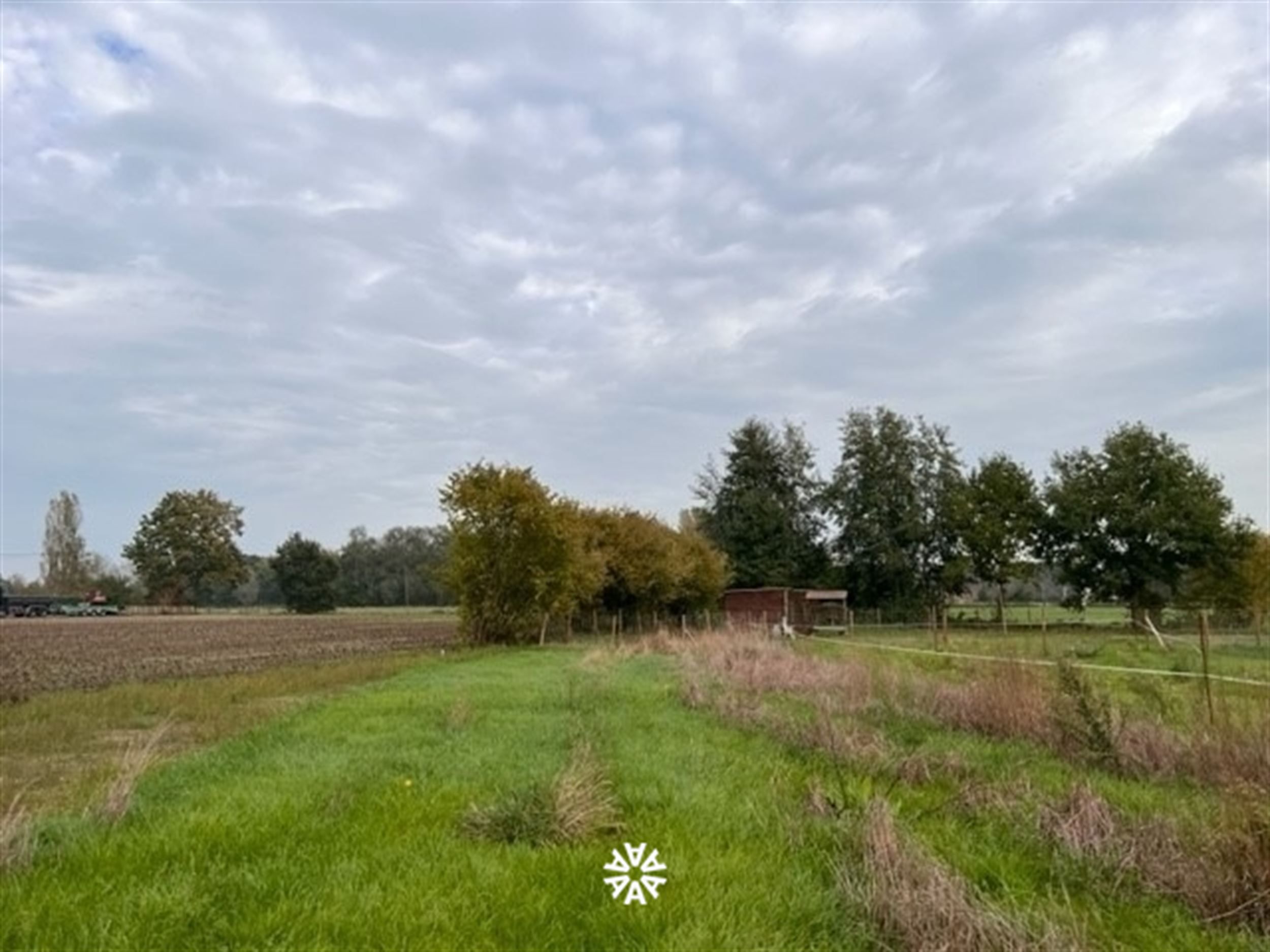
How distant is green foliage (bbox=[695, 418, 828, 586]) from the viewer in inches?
2625

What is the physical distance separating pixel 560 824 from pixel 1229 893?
147 inches

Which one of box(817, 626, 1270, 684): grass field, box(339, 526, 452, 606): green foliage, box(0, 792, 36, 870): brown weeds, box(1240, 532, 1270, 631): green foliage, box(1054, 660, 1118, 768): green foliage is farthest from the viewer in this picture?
box(339, 526, 452, 606): green foliage

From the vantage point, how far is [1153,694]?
39.8 feet

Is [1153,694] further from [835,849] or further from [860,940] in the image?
[860,940]

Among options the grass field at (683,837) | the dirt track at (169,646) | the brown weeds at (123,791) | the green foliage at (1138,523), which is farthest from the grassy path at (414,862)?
the green foliage at (1138,523)

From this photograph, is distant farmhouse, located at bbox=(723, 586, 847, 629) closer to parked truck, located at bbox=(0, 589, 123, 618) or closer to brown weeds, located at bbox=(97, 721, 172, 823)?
brown weeds, located at bbox=(97, 721, 172, 823)

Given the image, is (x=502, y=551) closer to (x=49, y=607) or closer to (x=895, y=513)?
(x=895, y=513)

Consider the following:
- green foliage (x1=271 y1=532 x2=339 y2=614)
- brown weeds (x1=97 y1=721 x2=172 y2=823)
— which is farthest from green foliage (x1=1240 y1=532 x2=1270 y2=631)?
green foliage (x1=271 y1=532 x2=339 y2=614)

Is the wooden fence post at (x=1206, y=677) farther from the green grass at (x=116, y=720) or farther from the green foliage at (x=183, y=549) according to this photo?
the green foliage at (x=183, y=549)

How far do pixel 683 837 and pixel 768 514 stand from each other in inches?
2446

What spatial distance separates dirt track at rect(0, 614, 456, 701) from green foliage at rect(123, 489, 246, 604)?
103 feet

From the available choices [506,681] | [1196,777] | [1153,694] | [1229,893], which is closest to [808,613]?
[506,681]

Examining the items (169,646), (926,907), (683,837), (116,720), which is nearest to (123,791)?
(683,837)

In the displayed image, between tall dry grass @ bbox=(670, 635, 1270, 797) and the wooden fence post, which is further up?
the wooden fence post
